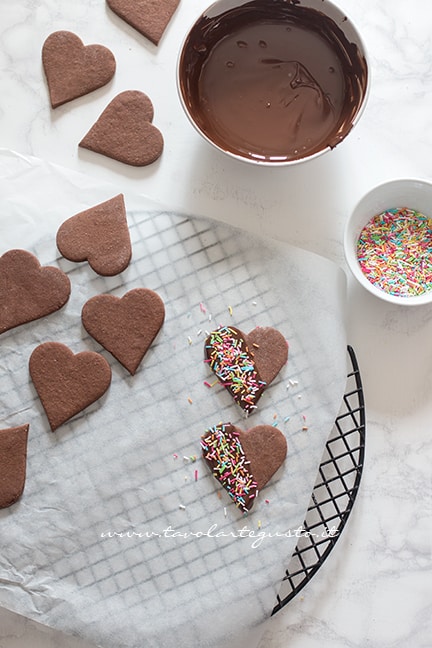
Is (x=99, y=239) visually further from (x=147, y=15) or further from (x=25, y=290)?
(x=147, y=15)

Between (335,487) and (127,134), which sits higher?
(127,134)

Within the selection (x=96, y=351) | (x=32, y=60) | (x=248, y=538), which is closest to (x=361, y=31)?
(x=32, y=60)

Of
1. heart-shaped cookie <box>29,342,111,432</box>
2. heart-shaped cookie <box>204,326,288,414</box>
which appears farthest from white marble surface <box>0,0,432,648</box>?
heart-shaped cookie <box>29,342,111,432</box>

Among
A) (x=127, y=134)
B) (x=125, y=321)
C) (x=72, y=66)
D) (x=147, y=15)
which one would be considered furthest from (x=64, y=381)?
(x=147, y=15)

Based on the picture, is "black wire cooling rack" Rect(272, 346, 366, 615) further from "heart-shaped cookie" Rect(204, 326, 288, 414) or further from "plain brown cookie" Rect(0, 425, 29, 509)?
"plain brown cookie" Rect(0, 425, 29, 509)

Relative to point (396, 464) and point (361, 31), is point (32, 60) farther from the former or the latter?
point (396, 464)
